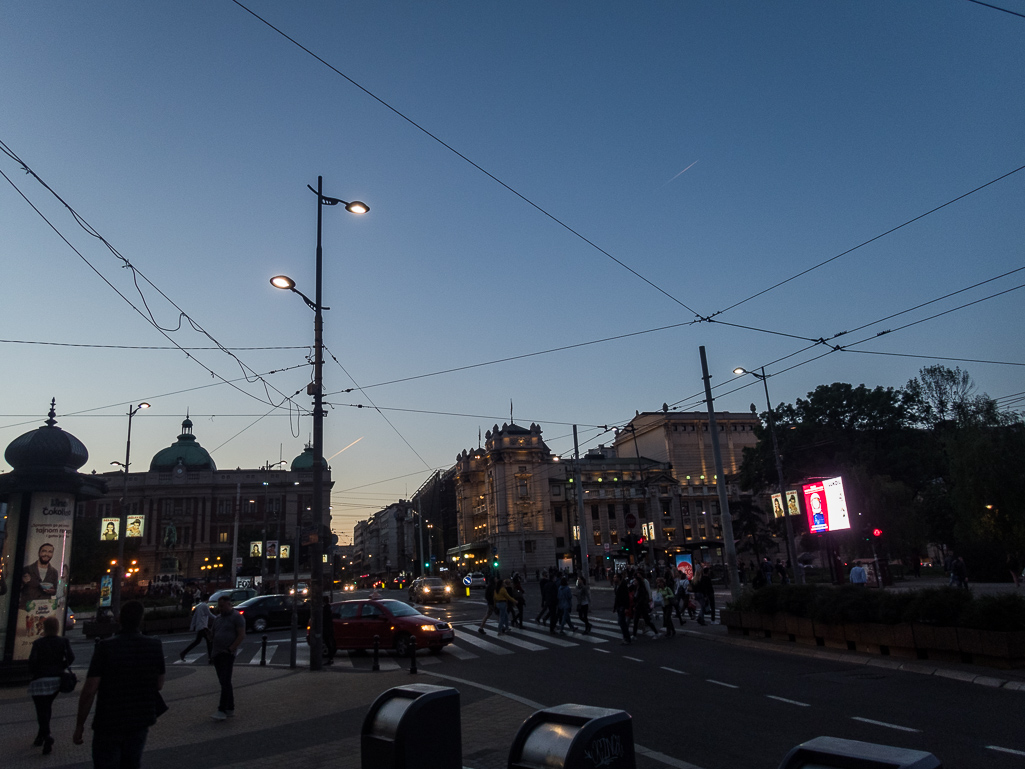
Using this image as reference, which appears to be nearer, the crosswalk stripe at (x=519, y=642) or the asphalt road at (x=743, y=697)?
the asphalt road at (x=743, y=697)

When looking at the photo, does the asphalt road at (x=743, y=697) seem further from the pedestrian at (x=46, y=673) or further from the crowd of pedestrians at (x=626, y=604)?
the pedestrian at (x=46, y=673)

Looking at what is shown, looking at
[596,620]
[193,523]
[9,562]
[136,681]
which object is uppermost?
[193,523]

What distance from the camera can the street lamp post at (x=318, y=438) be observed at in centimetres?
1550

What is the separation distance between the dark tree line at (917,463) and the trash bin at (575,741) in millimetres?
35358

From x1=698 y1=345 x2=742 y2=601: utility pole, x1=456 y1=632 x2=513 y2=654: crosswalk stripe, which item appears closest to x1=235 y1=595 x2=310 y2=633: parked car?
x1=456 y1=632 x2=513 y2=654: crosswalk stripe

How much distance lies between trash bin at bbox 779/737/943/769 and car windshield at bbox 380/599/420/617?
54.7 feet

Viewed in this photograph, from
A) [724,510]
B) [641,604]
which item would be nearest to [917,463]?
[724,510]

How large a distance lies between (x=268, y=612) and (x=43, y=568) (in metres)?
14.9

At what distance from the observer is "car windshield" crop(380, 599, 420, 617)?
61.2 feet

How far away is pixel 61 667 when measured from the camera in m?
9.05

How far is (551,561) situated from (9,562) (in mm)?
76076

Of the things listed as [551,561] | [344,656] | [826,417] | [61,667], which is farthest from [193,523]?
[61,667]

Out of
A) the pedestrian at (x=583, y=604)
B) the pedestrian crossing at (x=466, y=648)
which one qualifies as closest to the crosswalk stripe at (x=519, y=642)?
the pedestrian crossing at (x=466, y=648)

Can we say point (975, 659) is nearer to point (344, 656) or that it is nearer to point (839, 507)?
point (839, 507)
